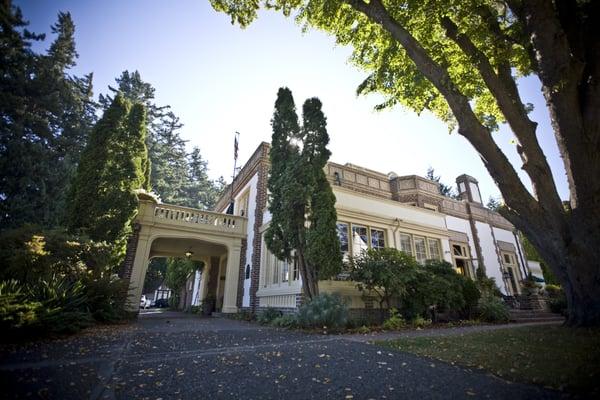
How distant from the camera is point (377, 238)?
10.9m

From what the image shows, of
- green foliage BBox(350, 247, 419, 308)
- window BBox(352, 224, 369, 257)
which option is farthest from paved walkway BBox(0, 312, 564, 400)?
window BBox(352, 224, 369, 257)

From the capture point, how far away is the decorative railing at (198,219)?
1177 cm

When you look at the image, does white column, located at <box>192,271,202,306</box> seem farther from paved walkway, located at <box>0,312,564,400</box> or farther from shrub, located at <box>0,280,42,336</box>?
paved walkway, located at <box>0,312,564,400</box>

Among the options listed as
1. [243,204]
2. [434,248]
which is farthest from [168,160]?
[434,248]

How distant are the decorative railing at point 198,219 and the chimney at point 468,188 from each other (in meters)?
15.6

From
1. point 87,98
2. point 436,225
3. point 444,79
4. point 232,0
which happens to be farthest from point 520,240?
point 87,98

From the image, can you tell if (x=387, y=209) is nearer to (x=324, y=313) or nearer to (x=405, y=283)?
(x=405, y=283)

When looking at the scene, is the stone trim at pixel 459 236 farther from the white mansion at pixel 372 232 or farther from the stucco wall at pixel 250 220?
the stucco wall at pixel 250 220

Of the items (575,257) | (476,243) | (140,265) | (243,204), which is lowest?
(575,257)

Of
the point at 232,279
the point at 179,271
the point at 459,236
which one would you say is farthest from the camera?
the point at 179,271

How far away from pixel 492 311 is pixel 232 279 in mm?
10180

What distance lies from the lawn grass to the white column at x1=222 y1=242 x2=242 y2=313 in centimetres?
892

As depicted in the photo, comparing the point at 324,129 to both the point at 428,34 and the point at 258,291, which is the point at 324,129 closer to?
the point at 428,34

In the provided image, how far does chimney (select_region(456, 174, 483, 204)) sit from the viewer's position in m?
18.8
